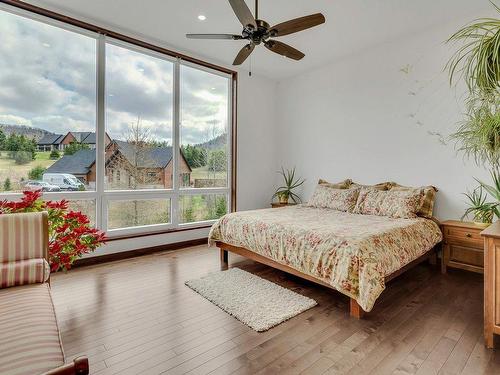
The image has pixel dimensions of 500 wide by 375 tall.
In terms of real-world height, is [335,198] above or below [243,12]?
below

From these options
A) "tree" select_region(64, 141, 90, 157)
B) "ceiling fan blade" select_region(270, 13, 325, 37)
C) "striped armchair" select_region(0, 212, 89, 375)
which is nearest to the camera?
"striped armchair" select_region(0, 212, 89, 375)

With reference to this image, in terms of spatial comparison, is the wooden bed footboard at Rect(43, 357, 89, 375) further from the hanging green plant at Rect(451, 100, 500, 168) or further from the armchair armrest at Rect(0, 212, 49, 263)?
the hanging green plant at Rect(451, 100, 500, 168)

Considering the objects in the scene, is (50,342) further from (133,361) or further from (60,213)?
(60,213)

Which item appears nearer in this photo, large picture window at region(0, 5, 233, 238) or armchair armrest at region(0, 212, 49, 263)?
armchair armrest at region(0, 212, 49, 263)

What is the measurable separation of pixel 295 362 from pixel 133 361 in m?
1.04

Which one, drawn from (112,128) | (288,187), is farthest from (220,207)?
(112,128)

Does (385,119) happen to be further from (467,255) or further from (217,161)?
(217,161)

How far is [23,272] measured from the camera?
6.20 feet

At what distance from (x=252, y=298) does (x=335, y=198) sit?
2274 millimetres

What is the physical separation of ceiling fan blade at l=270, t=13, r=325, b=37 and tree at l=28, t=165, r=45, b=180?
315cm

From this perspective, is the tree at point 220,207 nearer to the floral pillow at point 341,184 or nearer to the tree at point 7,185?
the floral pillow at point 341,184

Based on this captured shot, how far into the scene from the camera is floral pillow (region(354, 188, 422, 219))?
3523mm

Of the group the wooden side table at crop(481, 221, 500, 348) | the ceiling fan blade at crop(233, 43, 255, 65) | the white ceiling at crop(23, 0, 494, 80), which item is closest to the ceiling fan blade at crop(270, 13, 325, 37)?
the ceiling fan blade at crop(233, 43, 255, 65)

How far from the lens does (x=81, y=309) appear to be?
97.4 inches
